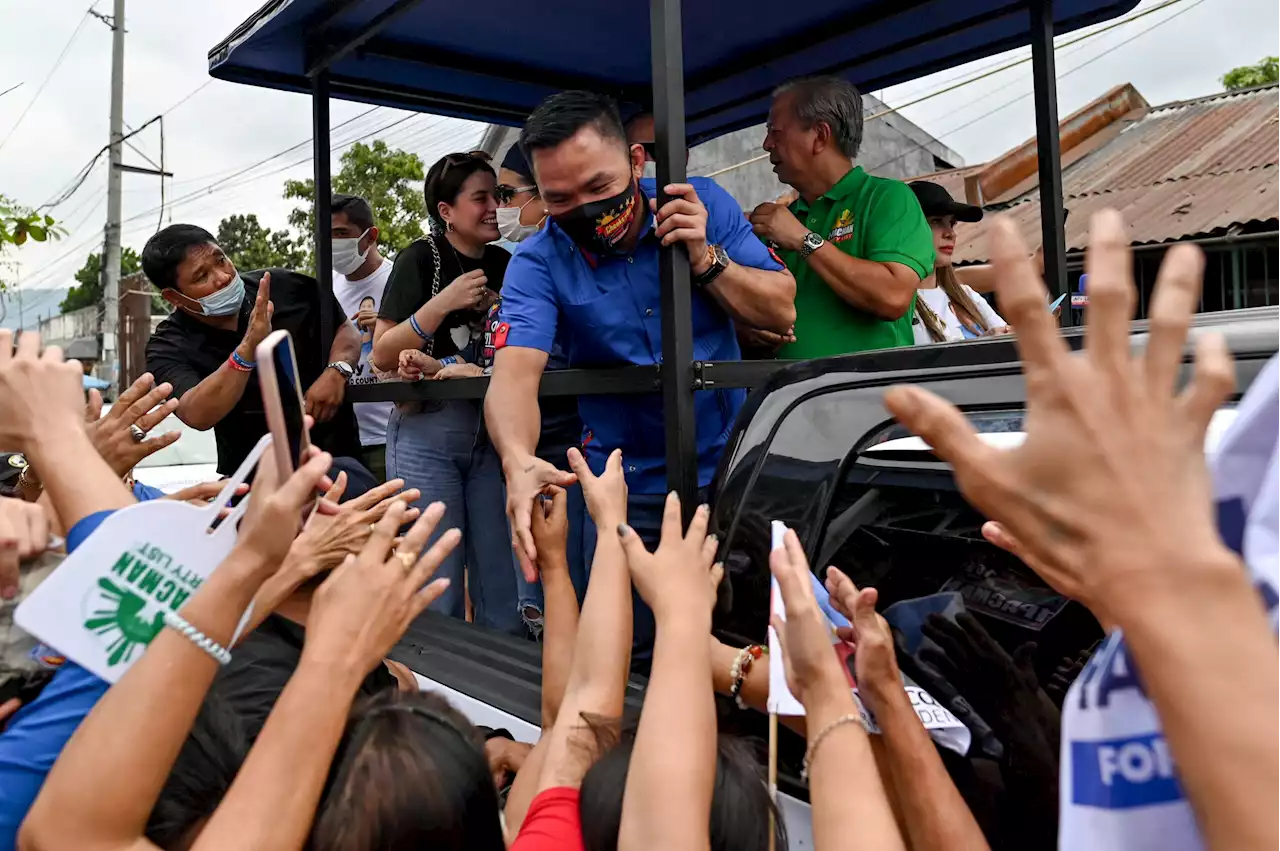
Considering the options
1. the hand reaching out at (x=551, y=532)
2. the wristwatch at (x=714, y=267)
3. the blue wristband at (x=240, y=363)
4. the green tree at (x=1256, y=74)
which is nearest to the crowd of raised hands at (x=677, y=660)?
the hand reaching out at (x=551, y=532)

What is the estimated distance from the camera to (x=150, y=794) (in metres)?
1.16

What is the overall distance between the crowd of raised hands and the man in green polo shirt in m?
1.17

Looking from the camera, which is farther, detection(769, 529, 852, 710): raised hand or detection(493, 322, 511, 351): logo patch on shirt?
detection(493, 322, 511, 351): logo patch on shirt

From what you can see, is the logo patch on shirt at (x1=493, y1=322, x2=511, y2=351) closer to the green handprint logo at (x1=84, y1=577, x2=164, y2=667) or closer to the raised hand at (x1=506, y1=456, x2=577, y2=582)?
the raised hand at (x1=506, y1=456, x2=577, y2=582)

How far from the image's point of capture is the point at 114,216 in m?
18.7

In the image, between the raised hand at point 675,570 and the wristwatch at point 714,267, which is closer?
the raised hand at point 675,570

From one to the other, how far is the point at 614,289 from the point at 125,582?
1506mm

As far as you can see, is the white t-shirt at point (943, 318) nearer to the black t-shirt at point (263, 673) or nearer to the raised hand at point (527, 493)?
the raised hand at point (527, 493)

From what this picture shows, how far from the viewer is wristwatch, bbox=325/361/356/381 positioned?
345 cm

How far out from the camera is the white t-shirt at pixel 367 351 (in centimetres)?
376

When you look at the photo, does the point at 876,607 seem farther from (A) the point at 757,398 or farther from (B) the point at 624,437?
(B) the point at 624,437

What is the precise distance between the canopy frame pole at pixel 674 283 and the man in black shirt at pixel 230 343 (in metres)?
1.40

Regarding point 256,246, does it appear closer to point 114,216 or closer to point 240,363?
point 114,216

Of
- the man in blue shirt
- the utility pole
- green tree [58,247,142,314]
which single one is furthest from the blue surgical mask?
green tree [58,247,142,314]
